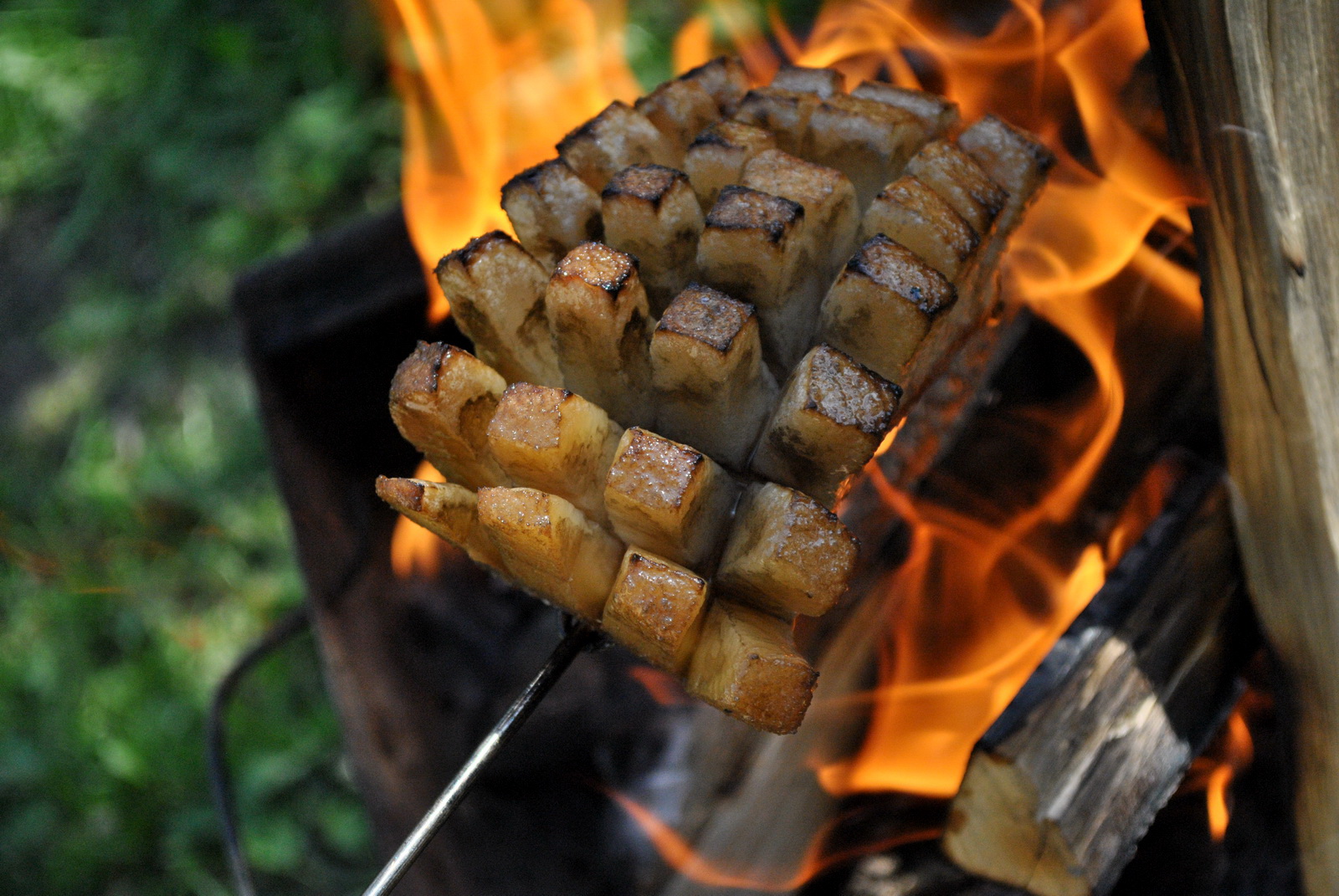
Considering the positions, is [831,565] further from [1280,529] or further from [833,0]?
[833,0]

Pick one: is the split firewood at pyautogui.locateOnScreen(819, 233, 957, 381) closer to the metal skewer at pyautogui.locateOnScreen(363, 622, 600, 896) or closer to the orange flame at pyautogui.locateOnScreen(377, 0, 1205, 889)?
the orange flame at pyautogui.locateOnScreen(377, 0, 1205, 889)

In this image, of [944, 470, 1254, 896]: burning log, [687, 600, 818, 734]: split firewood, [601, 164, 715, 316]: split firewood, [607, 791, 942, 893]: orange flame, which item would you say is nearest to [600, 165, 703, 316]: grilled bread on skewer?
[601, 164, 715, 316]: split firewood

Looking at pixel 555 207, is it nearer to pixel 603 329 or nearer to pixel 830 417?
pixel 603 329

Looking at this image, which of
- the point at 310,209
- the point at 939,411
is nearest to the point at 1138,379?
the point at 939,411

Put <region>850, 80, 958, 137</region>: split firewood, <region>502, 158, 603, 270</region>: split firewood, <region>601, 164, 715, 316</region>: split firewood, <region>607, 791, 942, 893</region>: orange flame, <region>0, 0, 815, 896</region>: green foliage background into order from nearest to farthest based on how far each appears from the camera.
Result: <region>601, 164, 715, 316</region>: split firewood
<region>502, 158, 603, 270</region>: split firewood
<region>850, 80, 958, 137</region>: split firewood
<region>607, 791, 942, 893</region>: orange flame
<region>0, 0, 815, 896</region>: green foliage background

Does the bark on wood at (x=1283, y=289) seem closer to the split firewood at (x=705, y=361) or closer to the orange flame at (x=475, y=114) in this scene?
the split firewood at (x=705, y=361)

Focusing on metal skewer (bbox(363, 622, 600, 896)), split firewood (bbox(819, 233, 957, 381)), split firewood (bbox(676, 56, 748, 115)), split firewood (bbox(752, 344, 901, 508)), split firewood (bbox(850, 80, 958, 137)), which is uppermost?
split firewood (bbox(676, 56, 748, 115))
